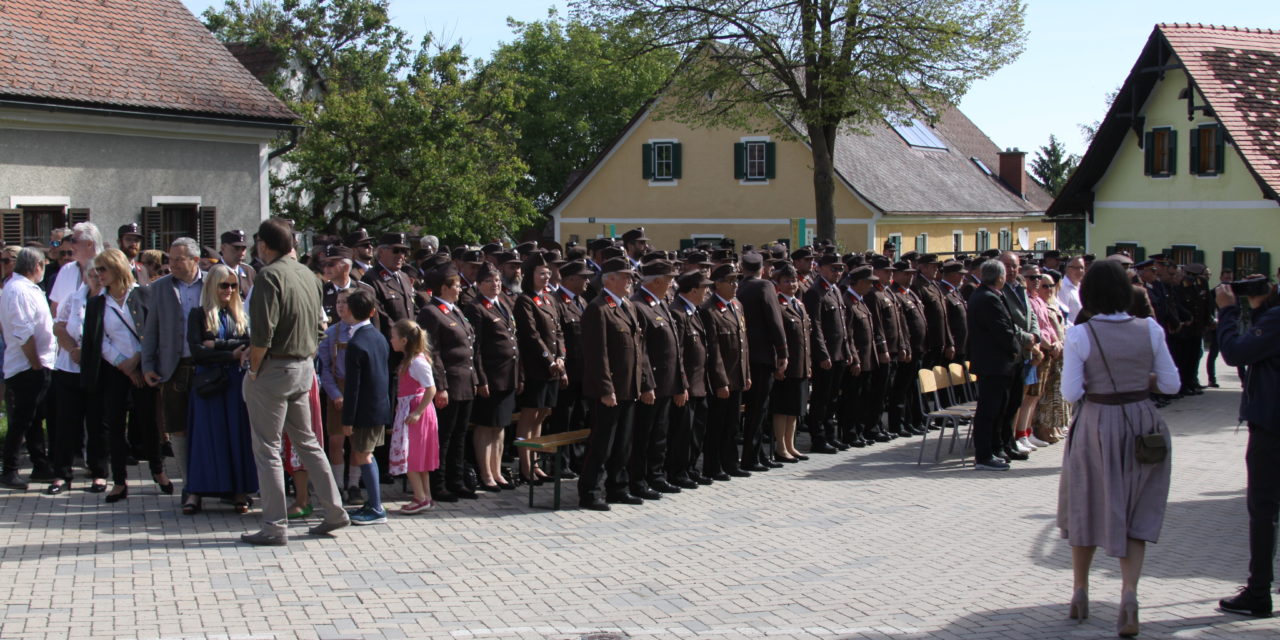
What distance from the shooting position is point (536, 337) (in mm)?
11133

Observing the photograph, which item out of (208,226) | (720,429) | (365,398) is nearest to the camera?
(365,398)

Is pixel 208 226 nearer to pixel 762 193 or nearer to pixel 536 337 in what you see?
pixel 536 337

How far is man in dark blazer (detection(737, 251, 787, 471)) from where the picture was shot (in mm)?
12180

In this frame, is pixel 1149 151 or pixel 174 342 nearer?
pixel 174 342

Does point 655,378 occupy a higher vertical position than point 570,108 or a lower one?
lower

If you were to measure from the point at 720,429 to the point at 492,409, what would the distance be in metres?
2.23

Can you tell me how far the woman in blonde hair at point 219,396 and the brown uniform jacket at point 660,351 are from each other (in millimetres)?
3209

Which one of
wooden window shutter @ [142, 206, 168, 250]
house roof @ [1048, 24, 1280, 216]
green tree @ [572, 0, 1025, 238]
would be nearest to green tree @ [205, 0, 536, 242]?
green tree @ [572, 0, 1025, 238]

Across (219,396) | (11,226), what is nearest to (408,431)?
(219,396)

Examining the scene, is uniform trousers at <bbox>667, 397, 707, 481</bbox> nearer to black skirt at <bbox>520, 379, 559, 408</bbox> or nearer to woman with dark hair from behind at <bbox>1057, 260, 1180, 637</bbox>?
black skirt at <bbox>520, 379, 559, 408</bbox>

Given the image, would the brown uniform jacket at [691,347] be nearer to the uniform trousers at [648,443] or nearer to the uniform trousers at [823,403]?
the uniform trousers at [648,443]

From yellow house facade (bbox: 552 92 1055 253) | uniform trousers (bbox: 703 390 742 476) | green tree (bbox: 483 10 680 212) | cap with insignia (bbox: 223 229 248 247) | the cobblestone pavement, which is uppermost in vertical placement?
green tree (bbox: 483 10 680 212)

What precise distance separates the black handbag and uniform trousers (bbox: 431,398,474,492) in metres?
1.80

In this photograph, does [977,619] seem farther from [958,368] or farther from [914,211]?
[914,211]
